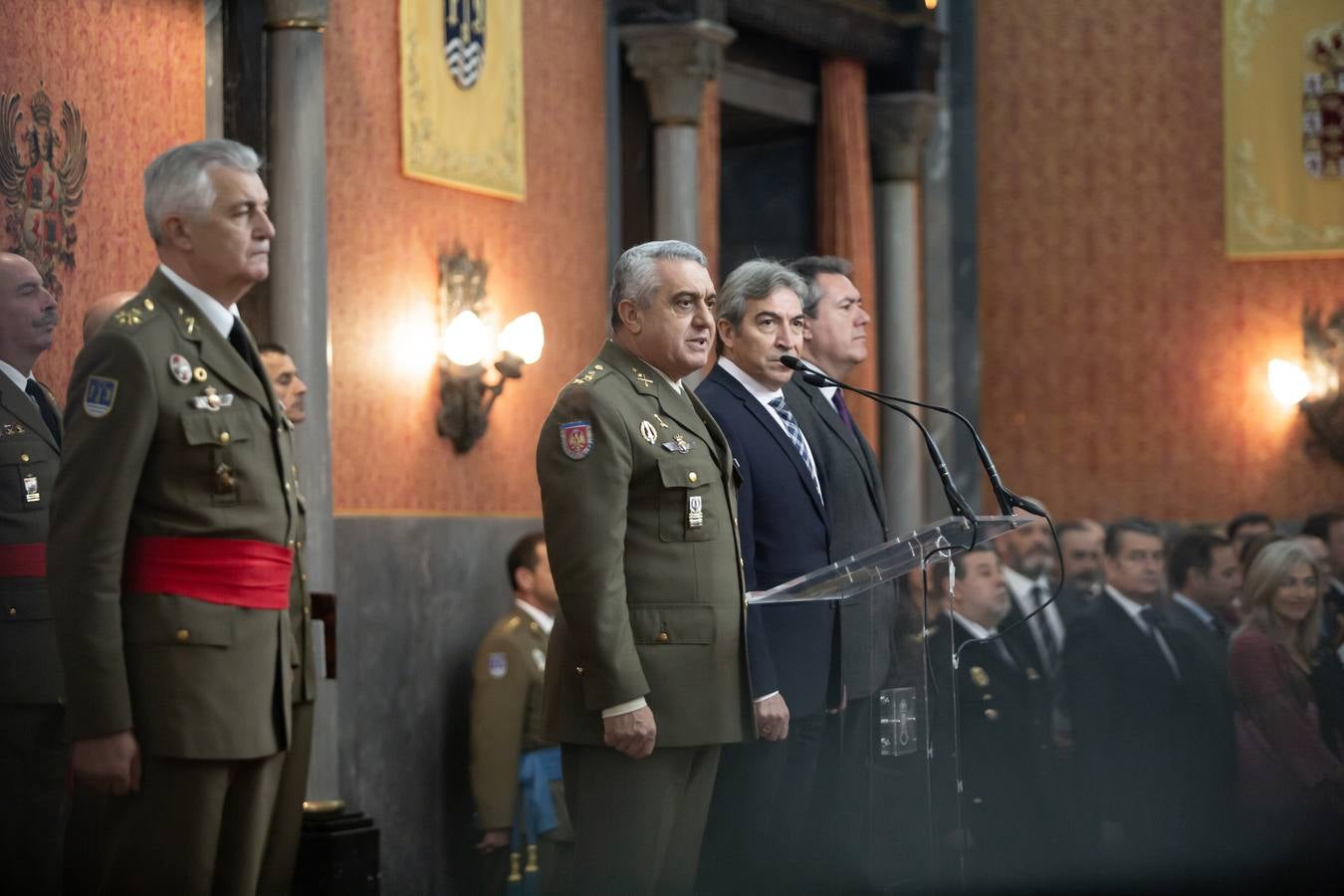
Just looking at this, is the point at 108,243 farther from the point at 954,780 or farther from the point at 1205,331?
the point at 1205,331

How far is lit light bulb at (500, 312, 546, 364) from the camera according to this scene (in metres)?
6.45

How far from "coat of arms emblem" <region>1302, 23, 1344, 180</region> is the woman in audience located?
4904 millimetres

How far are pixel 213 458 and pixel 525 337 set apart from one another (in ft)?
13.1

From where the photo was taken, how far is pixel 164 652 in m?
2.43

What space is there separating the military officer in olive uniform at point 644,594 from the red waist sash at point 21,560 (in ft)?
3.07

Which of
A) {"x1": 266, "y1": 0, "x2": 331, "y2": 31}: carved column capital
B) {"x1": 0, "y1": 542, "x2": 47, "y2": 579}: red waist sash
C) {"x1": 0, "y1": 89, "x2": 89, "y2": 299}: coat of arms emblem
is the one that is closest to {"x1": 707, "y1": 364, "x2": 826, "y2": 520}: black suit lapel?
{"x1": 0, "y1": 542, "x2": 47, "y2": 579}: red waist sash

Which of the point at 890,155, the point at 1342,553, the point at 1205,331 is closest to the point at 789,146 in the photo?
the point at 890,155

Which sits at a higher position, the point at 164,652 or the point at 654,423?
the point at 654,423

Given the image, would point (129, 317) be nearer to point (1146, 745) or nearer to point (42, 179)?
point (42, 179)

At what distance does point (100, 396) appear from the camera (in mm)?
2424

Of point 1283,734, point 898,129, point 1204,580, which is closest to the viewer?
point 1283,734

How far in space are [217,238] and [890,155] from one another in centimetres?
687

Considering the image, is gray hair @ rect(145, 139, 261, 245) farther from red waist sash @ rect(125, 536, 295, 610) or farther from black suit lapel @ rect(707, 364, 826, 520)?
black suit lapel @ rect(707, 364, 826, 520)

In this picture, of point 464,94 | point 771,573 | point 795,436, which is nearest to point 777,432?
point 795,436
